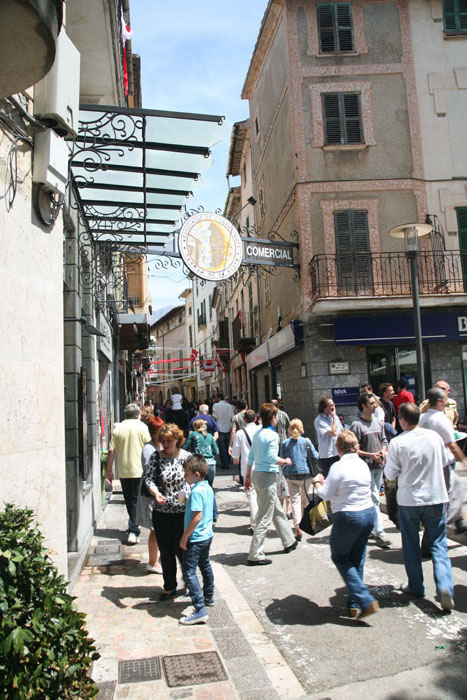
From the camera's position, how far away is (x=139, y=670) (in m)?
3.98

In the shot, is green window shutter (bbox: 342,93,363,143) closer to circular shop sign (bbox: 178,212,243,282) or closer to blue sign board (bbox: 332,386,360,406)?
circular shop sign (bbox: 178,212,243,282)

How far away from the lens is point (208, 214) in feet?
42.7

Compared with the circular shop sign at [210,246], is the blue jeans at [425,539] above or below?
below

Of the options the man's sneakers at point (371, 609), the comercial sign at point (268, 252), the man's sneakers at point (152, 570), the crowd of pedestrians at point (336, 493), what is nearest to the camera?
the man's sneakers at point (371, 609)

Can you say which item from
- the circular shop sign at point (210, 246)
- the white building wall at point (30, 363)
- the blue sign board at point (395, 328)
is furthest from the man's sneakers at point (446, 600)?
the blue sign board at point (395, 328)

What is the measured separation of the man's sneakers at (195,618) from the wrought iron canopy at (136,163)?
4.42m

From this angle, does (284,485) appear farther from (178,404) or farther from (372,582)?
(178,404)

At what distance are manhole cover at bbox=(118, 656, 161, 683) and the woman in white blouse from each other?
66.8 inches

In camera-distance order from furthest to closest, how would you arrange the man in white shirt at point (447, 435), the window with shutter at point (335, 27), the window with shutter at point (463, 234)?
1. the window with shutter at point (335, 27)
2. the window with shutter at point (463, 234)
3. the man in white shirt at point (447, 435)

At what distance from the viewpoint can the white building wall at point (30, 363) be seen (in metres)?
3.83

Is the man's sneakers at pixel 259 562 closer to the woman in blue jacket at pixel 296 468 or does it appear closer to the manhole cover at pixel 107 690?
the woman in blue jacket at pixel 296 468

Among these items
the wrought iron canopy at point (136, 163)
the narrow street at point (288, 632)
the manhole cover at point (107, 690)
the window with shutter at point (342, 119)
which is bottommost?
the narrow street at point (288, 632)

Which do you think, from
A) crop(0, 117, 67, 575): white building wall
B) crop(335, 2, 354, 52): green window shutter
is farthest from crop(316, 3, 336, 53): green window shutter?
crop(0, 117, 67, 575): white building wall

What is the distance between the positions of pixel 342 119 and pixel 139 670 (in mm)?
15498
